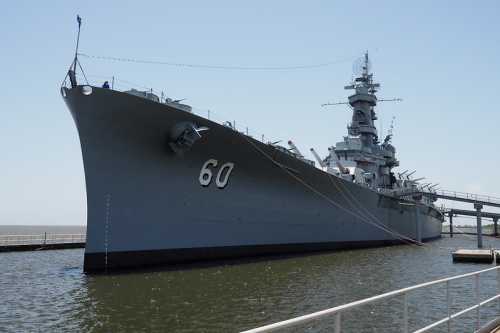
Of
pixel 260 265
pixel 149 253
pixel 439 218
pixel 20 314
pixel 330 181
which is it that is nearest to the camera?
pixel 20 314

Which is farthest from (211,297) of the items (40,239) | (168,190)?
(40,239)

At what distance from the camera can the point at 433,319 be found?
900 cm

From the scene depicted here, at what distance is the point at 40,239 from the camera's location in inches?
1097

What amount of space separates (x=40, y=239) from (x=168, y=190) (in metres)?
16.7

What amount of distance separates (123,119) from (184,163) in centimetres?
255

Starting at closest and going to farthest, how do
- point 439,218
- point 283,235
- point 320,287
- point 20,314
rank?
point 20,314
point 320,287
point 283,235
point 439,218

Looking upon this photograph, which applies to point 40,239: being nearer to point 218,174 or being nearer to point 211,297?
point 218,174

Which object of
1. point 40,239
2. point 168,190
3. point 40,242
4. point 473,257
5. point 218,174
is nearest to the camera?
point 168,190

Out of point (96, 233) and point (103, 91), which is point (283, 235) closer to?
point (96, 233)

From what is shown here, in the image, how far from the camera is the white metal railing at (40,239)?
84.2 feet

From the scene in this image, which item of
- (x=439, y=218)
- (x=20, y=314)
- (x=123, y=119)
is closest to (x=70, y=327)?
(x=20, y=314)

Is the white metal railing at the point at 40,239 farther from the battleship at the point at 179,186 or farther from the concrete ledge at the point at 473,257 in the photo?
the concrete ledge at the point at 473,257

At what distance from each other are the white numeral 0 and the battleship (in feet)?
0.12

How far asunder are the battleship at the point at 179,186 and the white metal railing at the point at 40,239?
13721 mm
